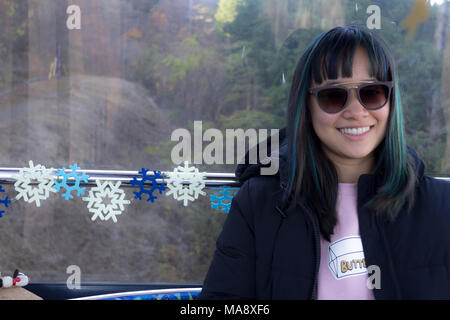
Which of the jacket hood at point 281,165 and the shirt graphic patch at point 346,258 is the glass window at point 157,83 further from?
the shirt graphic patch at point 346,258

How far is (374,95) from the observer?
108cm

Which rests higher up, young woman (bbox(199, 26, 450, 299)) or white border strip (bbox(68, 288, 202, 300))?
young woman (bbox(199, 26, 450, 299))

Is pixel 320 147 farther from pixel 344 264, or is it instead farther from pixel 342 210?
pixel 344 264

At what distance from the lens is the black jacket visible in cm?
100

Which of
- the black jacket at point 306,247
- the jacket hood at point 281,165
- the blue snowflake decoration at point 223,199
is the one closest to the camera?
the black jacket at point 306,247

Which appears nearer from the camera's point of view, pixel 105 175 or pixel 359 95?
pixel 359 95

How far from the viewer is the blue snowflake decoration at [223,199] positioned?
1.70 metres

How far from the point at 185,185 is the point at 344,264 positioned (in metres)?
0.85

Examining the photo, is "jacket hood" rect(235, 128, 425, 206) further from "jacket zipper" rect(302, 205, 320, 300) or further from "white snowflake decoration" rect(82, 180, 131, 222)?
"white snowflake decoration" rect(82, 180, 131, 222)

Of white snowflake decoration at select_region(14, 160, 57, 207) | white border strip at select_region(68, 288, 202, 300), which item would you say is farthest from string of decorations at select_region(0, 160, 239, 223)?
white border strip at select_region(68, 288, 202, 300)

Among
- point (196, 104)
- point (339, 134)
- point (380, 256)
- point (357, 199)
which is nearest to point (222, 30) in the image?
point (196, 104)

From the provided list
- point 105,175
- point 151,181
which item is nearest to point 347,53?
point 151,181

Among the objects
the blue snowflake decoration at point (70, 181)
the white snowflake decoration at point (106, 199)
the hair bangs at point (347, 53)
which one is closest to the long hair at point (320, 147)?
the hair bangs at point (347, 53)
